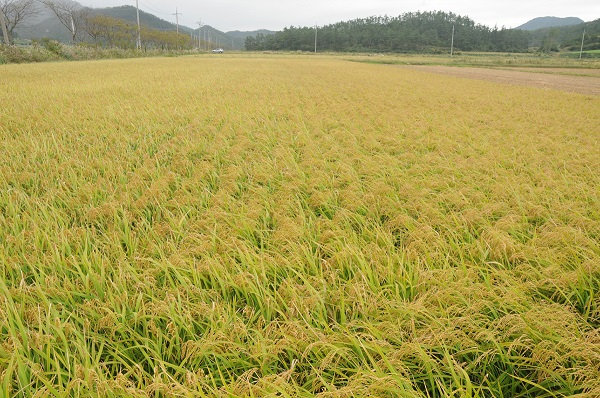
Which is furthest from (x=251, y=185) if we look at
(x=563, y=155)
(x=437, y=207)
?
(x=563, y=155)

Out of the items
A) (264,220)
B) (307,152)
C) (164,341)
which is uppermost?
(307,152)

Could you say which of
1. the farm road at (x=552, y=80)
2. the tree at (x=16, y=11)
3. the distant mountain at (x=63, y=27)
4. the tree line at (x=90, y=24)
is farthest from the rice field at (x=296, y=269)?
the distant mountain at (x=63, y=27)

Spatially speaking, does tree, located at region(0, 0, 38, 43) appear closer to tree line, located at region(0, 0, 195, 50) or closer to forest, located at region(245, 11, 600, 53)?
tree line, located at region(0, 0, 195, 50)

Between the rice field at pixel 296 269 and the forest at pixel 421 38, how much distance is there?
294ft

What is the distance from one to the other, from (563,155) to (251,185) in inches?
160

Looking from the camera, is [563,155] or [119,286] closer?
[119,286]

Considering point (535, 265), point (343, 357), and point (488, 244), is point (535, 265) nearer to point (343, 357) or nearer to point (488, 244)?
point (488, 244)

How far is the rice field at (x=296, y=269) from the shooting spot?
4.32 ft

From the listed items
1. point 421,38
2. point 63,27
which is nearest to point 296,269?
point 421,38

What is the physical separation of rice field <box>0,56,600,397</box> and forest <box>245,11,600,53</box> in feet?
294

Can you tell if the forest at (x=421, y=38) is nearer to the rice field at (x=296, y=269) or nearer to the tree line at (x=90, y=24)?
the tree line at (x=90, y=24)

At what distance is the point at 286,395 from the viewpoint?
3.70ft

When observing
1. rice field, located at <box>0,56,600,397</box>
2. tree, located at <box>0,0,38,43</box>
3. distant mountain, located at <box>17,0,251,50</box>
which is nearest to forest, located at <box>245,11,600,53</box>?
distant mountain, located at <box>17,0,251,50</box>

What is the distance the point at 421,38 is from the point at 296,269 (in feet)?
325
